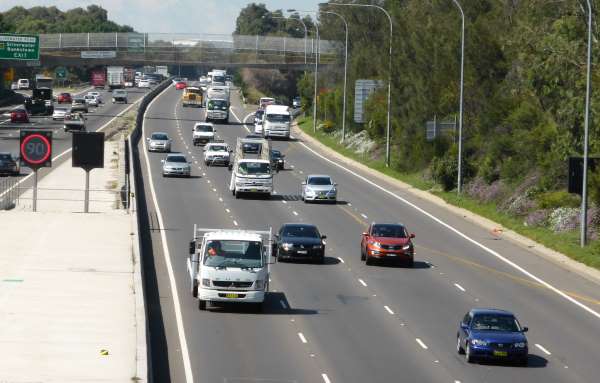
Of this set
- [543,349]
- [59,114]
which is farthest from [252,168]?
[59,114]

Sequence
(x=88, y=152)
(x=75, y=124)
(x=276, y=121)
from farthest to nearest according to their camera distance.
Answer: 1. (x=75, y=124)
2. (x=276, y=121)
3. (x=88, y=152)

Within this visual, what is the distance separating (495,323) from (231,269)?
819 centimetres

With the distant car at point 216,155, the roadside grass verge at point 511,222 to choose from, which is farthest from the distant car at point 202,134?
the distant car at point 216,155

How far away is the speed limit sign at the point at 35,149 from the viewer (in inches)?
2274

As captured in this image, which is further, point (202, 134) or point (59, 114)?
point (59, 114)

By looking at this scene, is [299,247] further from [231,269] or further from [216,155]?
[216,155]

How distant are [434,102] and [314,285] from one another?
43416mm

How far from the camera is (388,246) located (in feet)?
155

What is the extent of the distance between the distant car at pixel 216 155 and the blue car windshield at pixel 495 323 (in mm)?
58897

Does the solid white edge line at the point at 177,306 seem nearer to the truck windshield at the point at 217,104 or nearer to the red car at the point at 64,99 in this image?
the truck windshield at the point at 217,104

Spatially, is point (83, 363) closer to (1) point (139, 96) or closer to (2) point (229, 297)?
(2) point (229, 297)

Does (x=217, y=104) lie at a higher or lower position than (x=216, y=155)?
higher

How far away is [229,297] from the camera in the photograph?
35.6 meters

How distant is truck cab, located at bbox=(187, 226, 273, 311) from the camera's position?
117ft
